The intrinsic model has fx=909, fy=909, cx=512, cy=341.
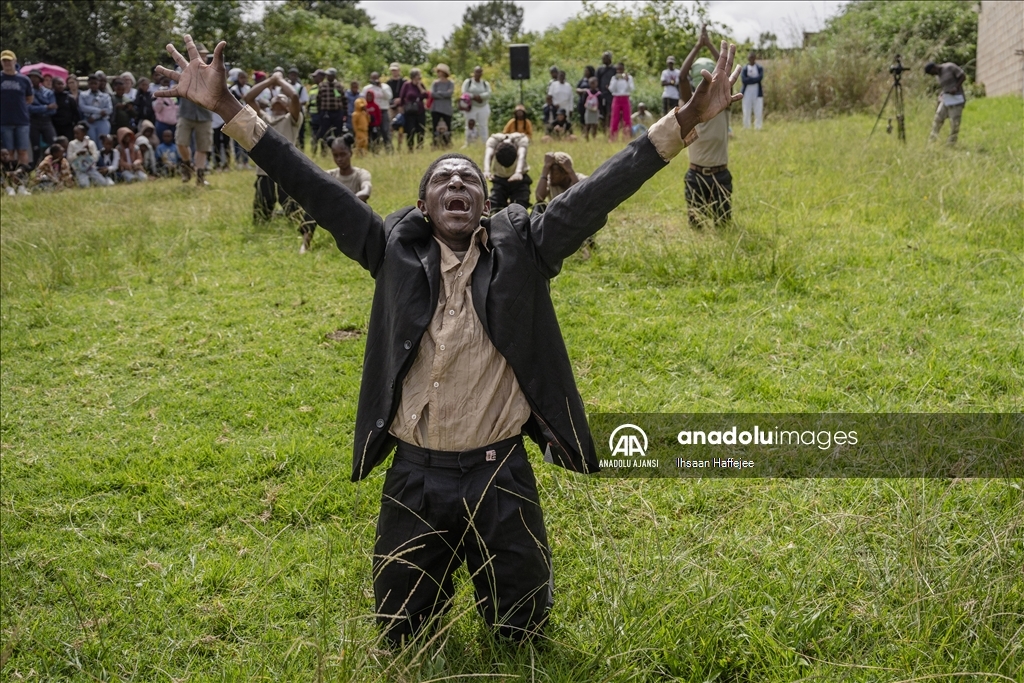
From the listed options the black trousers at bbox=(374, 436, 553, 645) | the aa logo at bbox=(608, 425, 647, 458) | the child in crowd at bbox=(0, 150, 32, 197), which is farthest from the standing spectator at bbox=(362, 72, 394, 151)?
the black trousers at bbox=(374, 436, 553, 645)

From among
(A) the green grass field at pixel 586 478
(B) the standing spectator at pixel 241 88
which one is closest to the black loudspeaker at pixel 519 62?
(B) the standing spectator at pixel 241 88

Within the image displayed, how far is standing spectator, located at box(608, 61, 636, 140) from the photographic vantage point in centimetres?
1916

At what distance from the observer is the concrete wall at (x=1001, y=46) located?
2109 cm

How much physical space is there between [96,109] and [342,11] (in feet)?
129

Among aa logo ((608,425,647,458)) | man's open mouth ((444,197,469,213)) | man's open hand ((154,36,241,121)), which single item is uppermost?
man's open hand ((154,36,241,121))

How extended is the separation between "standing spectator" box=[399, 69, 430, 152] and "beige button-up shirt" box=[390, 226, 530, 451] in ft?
48.4

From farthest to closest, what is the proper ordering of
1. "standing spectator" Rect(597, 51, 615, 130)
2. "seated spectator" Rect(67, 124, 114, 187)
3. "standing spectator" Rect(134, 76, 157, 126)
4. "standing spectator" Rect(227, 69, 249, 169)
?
"standing spectator" Rect(597, 51, 615, 130)
"standing spectator" Rect(134, 76, 157, 126)
"seated spectator" Rect(67, 124, 114, 187)
"standing spectator" Rect(227, 69, 249, 169)

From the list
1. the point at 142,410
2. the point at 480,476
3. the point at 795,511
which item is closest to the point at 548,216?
the point at 480,476

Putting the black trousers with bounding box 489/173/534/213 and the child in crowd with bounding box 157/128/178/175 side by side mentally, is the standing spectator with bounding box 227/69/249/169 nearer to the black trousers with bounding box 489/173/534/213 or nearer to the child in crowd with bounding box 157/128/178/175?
the child in crowd with bounding box 157/128/178/175

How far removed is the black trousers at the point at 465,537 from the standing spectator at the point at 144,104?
15.8 m

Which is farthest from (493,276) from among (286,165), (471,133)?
(471,133)

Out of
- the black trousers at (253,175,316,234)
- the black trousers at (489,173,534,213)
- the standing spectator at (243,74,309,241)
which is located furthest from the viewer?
the black trousers at (253,175,316,234)

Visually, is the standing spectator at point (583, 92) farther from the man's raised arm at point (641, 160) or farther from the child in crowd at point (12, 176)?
the man's raised arm at point (641, 160)

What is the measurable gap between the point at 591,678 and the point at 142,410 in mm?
4033
